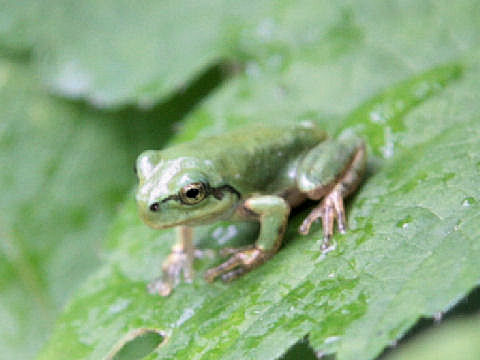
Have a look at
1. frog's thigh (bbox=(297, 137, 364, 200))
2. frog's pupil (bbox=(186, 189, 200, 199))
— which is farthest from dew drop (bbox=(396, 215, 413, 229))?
frog's pupil (bbox=(186, 189, 200, 199))

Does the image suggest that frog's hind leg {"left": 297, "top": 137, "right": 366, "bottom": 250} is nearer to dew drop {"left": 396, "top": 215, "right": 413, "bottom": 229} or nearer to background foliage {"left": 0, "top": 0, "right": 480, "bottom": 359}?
background foliage {"left": 0, "top": 0, "right": 480, "bottom": 359}

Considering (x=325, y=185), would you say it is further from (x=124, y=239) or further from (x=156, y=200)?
(x=124, y=239)

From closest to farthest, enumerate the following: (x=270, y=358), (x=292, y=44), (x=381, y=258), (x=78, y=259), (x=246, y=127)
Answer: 1. (x=270, y=358)
2. (x=381, y=258)
3. (x=246, y=127)
4. (x=292, y=44)
5. (x=78, y=259)

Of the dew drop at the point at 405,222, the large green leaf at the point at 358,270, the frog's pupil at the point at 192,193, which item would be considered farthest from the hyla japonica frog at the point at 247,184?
the dew drop at the point at 405,222

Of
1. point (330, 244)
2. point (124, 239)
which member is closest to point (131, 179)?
point (124, 239)

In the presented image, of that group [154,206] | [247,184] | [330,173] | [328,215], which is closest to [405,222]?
[328,215]

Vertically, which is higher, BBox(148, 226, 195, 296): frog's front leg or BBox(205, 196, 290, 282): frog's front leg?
BBox(148, 226, 195, 296): frog's front leg

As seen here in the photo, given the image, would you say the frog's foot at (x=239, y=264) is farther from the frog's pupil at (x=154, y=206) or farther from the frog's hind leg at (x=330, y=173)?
the frog's pupil at (x=154, y=206)
